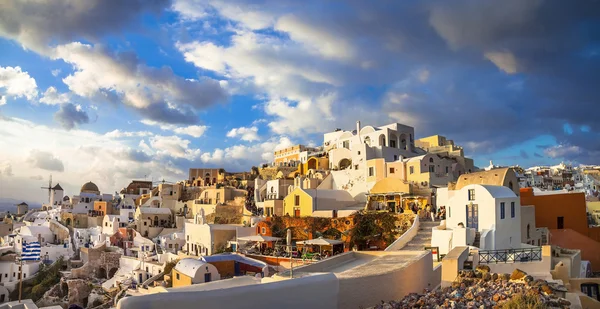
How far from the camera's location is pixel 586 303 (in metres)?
10.7

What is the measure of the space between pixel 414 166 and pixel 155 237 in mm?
27502

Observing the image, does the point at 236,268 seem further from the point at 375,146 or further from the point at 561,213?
the point at 375,146

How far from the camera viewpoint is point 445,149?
2008 inches

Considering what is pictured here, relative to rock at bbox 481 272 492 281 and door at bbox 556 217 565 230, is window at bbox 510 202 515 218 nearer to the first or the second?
door at bbox 556 217 565 230

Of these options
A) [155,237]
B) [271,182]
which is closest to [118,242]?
[155,237]

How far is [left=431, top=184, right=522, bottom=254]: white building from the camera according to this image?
19177mm

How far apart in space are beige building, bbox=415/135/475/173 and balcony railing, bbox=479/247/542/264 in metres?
28.0

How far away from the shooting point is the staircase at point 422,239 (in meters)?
21.5

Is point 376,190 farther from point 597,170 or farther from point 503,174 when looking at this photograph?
point 597,170

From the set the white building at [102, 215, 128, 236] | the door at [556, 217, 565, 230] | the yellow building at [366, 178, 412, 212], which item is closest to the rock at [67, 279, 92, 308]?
the white building at [102, 215, 128, 236]

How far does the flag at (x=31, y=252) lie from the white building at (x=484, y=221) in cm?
3759

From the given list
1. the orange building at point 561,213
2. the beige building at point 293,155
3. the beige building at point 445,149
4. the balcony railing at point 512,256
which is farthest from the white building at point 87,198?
the balcony railing at point 512,256

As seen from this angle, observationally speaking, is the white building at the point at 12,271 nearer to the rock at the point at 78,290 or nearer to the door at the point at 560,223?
the rock at the point at 78,290

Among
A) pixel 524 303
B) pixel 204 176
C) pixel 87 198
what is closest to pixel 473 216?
pixel 524 303
